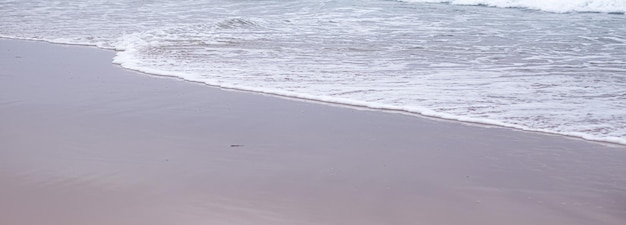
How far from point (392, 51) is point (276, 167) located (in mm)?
5808

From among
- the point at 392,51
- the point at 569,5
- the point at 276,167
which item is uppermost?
the point at 276,167

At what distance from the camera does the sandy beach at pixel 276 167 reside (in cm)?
411

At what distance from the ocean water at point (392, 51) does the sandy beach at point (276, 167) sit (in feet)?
2.11

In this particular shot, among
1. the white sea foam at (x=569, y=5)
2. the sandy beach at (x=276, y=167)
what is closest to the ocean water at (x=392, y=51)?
the white sea foam at (x=569, y=5)

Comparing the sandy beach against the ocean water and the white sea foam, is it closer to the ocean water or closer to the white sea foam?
the ocean water

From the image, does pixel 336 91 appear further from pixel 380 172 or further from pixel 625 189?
pixel 625 189

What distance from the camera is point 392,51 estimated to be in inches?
412

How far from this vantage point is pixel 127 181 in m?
4.63

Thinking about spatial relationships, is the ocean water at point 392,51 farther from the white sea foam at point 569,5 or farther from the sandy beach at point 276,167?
the sandy beach at point 276,167

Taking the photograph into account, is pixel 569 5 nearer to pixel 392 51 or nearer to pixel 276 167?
pixel 392 51

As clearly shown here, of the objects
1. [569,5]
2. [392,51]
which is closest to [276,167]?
[392,51]

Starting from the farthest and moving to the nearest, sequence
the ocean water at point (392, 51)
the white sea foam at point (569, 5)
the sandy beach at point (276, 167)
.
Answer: the white sea foam at point (569, 5) < the ocean water at point (392, 51) < the sandy beach at point (276, 167)

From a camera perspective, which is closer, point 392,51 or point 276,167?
point 276,167

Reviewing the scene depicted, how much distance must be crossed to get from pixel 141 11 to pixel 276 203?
1370cm
